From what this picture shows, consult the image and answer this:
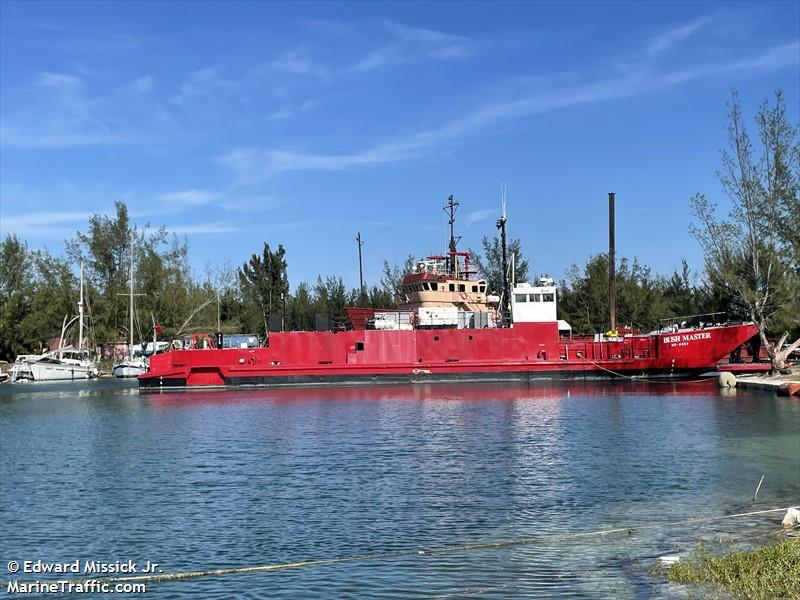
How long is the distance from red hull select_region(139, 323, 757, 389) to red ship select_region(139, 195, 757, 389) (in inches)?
2.1

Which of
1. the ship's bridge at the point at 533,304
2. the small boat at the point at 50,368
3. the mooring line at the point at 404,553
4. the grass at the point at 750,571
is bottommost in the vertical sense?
the mooring line at the point at 404,553

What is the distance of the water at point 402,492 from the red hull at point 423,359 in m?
12.6

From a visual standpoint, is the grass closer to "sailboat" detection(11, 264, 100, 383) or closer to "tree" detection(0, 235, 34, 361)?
"sailboat" detection(11, 264, 100, 383)

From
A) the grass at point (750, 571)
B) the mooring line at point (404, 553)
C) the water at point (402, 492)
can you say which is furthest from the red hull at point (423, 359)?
the grass at point (750, 571)

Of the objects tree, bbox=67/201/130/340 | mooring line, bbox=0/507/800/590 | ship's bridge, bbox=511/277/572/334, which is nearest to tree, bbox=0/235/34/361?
tree, bbox=67/201/130/340

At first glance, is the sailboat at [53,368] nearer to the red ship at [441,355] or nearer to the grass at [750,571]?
the red ship at [441,355]

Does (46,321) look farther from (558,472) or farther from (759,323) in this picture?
(558,472)

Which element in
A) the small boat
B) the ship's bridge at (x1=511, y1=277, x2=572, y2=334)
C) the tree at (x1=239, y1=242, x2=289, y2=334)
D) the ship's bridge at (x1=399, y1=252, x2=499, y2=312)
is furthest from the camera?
the tree at (x1=239, y1=242, x2=289, y2=334)

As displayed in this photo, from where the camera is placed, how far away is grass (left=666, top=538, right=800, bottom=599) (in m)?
8.01

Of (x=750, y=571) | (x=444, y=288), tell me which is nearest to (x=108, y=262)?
(x=444, y=288)

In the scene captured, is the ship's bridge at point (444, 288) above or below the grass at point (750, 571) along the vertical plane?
above

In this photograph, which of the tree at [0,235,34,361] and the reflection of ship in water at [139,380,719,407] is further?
the tree at [0,235,34,361]

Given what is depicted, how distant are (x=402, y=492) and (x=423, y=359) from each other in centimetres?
2818

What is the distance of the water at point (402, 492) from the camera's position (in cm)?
1019
